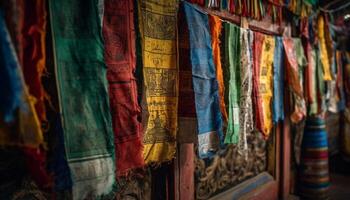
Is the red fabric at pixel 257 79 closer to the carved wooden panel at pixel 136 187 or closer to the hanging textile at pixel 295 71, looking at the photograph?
the hanging textile at pixel 295 71

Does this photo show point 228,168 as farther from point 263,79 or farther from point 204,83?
point 204,83

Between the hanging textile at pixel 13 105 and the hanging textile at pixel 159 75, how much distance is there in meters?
0.84

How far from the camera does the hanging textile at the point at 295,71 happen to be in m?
3.41

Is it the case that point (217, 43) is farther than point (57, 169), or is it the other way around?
point (217, 43)

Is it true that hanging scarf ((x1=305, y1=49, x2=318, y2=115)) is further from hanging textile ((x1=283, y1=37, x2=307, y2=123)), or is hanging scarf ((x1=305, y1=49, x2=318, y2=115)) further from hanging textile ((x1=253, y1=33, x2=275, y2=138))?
hanging textile ((x1=253, y1=33, x2=275, y2=138))

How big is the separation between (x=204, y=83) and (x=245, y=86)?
2.16 ft

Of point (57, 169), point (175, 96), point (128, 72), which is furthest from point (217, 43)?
point (57, 169)

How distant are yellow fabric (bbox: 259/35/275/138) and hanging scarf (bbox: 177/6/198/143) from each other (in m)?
1.06

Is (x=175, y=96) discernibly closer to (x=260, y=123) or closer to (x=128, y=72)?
(x=128, y=72)

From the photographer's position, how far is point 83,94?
1.50 m

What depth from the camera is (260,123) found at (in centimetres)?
293

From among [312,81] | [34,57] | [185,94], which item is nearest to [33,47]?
[34,57]

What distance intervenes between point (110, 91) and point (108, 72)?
0.34 ft

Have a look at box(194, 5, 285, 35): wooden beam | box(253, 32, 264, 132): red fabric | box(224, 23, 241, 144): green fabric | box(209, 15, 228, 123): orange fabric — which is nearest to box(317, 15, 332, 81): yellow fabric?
box(194, 5, 285, 35): wooden beam
